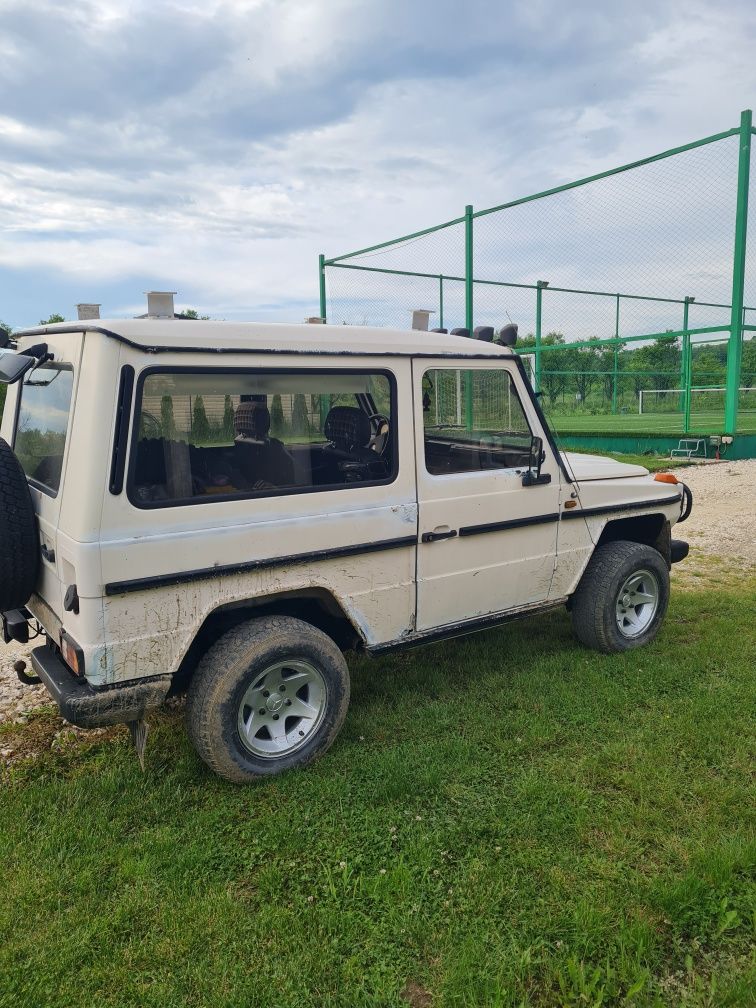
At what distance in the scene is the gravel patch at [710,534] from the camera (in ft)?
13.7

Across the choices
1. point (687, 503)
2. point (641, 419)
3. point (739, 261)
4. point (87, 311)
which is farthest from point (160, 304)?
point (641, 419)

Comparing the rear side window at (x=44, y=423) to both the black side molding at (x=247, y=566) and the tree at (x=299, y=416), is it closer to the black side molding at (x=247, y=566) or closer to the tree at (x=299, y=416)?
the black side molding at (x=247, y=566)

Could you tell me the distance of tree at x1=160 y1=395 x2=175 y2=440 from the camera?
9.64 ft

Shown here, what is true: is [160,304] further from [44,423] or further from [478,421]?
[478,421]

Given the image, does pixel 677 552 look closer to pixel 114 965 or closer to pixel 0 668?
pixel 114 965

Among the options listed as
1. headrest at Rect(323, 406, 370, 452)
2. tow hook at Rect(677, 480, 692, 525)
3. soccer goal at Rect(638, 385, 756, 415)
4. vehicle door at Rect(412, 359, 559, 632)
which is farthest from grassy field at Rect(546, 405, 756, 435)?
headrest at Rect(323, 406, 370, 452)

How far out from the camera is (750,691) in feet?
13.1

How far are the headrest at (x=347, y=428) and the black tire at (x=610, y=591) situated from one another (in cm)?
182

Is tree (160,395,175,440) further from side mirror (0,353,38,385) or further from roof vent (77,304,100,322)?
roof vent (77,304,100,322)

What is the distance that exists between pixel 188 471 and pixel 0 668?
8.61ft

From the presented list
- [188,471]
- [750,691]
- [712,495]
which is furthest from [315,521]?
[712,495]

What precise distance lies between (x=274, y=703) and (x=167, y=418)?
53.7 inches

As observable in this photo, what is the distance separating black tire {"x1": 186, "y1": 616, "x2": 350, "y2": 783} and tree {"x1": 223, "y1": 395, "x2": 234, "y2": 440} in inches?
33.5

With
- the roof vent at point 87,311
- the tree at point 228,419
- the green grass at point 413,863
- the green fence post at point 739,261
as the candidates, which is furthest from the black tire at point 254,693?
the green fence post at point 739,261
